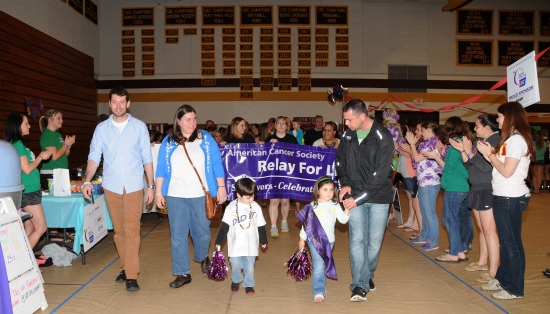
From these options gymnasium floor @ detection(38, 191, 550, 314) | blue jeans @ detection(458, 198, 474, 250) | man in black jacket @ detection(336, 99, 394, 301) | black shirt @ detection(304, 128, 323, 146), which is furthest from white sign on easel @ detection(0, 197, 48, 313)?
black shirt @ detection(304, 128, 323, 146)

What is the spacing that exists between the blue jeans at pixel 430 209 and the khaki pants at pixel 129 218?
386cm

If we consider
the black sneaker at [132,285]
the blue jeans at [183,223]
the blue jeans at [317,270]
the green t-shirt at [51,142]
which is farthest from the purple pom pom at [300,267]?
the green t-shirt at [51,142]

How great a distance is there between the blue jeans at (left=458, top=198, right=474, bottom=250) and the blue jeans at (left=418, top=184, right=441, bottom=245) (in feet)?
1.75

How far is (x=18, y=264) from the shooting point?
3785 mm

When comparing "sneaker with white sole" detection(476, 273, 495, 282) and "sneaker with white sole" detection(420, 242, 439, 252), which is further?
"sneaker with white sole" detection(420, 242, 439, 252)

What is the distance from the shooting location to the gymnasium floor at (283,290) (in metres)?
4.28

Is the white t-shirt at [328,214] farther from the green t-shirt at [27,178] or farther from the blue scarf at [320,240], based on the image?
the green t-shirt at [27,178]

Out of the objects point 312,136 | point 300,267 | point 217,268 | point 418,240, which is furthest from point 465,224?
point 312,136

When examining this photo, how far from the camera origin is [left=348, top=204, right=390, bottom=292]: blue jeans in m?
4.38

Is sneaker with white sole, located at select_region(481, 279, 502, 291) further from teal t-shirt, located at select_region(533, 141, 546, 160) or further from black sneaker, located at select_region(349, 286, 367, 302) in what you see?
teal t-shirt, located at select_region(533, 141, 546, 160)

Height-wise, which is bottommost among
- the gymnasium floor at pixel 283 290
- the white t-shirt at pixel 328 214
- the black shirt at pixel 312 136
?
the gymnasium floor at pixel 283 290

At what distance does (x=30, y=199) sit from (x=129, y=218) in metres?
1.32

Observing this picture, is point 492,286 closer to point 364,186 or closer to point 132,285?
point 364,186

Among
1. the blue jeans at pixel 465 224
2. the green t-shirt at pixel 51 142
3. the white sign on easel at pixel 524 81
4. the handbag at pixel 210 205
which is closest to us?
the white sign on easel at pixel 524 81
